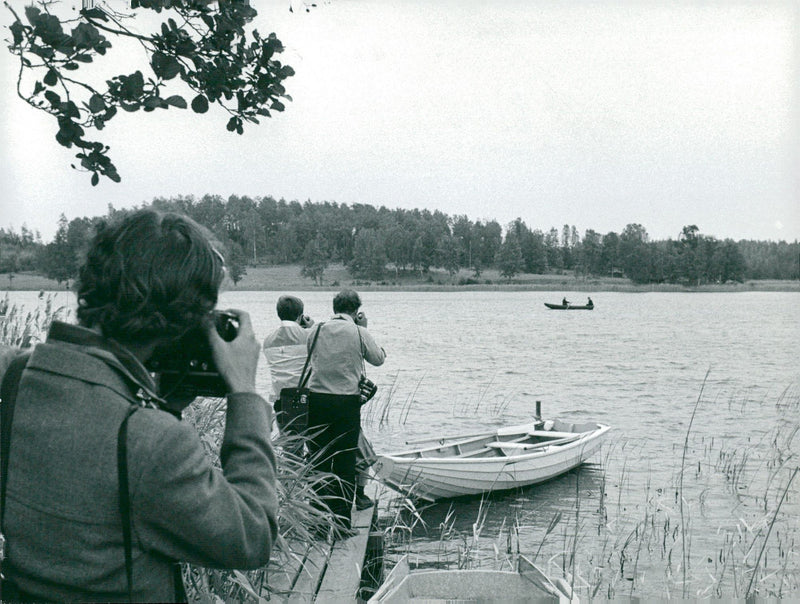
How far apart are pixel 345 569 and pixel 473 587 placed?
6.32 feet

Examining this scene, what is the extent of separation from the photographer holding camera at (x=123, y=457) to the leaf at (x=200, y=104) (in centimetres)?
192

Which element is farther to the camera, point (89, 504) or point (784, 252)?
point (784, 252)

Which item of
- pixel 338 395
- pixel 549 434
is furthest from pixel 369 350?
pixel 549 434

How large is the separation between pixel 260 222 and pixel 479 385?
33.0 meters

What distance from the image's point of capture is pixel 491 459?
38.4 feet

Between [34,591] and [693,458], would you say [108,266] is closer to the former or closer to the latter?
[34,591]

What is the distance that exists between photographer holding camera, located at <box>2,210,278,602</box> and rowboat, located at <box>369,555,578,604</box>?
81.8 inches

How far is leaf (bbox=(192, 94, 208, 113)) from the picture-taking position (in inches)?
134

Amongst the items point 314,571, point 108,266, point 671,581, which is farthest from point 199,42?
point 671,581

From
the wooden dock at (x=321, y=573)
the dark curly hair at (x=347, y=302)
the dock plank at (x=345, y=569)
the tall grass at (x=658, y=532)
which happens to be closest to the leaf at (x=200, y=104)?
the wooden dock at (x=321, y=573)

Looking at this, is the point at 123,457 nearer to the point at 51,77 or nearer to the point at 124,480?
the point at 124,480

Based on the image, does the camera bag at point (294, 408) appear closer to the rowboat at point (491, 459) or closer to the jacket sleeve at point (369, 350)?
the jacket sleeve at point (369, 350)

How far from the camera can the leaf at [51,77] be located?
315cm

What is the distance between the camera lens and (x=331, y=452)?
6.34m
